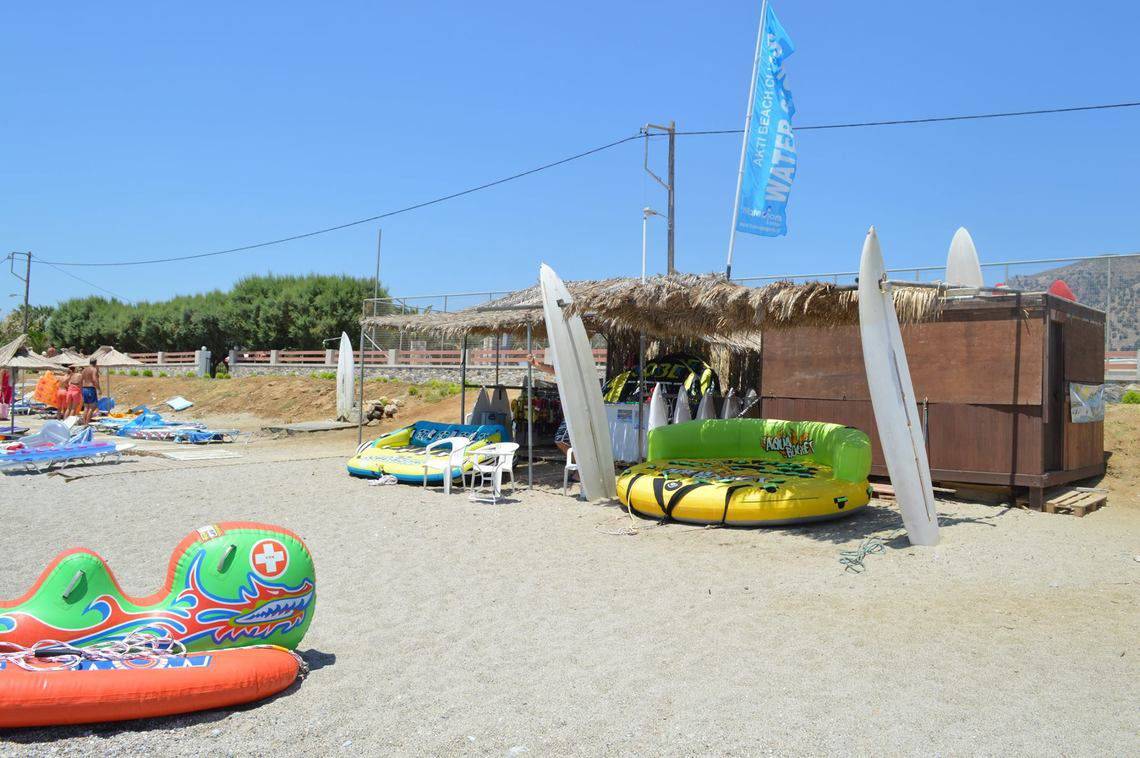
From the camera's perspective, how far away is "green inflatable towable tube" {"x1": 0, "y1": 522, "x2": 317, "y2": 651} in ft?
11.8

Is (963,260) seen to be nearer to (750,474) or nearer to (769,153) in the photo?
(769,153)

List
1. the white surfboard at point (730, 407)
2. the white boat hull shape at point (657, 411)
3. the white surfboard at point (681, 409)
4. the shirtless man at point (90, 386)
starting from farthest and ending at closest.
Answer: the shirtless man at point (90, 386) → the white surfboard at point (730, 407) → the white surfboard at point (681, 409) → the white boat hull shape at point (657, 411)

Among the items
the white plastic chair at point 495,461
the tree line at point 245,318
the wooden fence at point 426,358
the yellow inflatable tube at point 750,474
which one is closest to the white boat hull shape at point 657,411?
the yellow inflatable tube at point 750,474

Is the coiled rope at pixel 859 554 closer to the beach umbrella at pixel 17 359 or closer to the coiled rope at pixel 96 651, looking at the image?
the coiled rope at pixel 96 651

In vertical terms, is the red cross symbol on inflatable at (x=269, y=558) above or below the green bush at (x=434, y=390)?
below

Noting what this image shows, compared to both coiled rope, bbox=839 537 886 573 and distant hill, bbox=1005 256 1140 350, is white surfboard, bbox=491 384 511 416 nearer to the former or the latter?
coiled rope, bbox=839 537 886 573

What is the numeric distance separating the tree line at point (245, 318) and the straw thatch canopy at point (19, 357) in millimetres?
22683

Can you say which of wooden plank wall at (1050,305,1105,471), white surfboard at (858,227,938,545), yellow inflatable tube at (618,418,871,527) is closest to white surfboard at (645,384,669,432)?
yellow inflatable tube at (618,418,871,527)

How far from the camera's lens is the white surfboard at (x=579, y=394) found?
9.73m

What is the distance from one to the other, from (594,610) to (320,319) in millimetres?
39937

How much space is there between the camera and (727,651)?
450 centimetres

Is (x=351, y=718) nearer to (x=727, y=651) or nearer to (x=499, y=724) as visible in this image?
(x=499, y=724)

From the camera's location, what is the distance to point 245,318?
44.6m

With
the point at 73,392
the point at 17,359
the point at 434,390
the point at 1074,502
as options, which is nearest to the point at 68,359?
the point at 73,392
